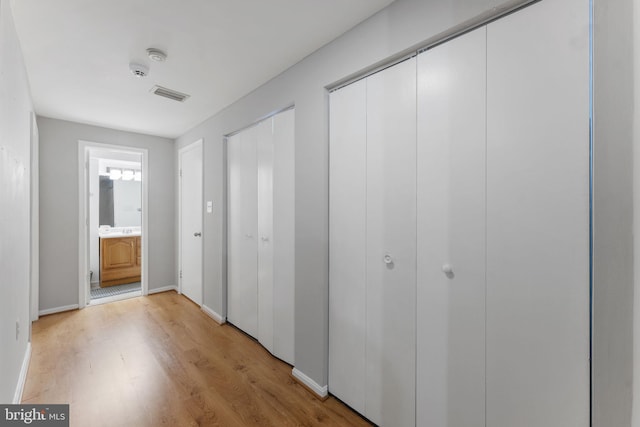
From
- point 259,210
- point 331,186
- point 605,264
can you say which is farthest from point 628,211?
point 259,210

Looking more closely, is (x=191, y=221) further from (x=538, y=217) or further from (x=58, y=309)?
(x=538, y=217)

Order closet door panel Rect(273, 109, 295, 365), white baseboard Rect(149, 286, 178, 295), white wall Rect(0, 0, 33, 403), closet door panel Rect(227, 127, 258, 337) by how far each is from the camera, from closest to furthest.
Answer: white wall Rect(0, 0, 33, 403)
closet door panel Rect(273, 109, 295, 365)
closet door panel Rect(227, 127, 258, 337)
white baseboard Rect(149, 286, 178, 295)

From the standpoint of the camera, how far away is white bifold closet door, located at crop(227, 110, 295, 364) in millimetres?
2270

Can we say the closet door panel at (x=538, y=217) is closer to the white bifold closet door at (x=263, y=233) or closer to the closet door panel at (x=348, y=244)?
the closet door panel at (x=348, y=244)

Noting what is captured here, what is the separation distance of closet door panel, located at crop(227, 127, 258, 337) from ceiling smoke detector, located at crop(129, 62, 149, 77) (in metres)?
0.95

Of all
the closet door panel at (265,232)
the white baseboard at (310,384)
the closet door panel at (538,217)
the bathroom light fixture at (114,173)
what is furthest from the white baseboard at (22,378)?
the bathroom light fixture at (114,173)

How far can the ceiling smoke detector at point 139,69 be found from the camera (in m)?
2.10

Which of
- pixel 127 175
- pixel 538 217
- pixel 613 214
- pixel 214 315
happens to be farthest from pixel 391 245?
pixel 127 175

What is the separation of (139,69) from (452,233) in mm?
2604

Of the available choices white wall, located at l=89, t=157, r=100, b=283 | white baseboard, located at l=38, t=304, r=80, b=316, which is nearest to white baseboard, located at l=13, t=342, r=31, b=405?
white baseboard, located at l=38, t=304, r=80, b=316

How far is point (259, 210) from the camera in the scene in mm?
2604

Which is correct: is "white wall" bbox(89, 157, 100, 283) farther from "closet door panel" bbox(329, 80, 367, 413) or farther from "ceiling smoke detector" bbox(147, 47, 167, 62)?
"closet door panel" bbox(329, 80, 367, 413)

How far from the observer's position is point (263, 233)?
256 cm

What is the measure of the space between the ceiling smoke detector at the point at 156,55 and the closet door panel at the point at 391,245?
1.56 metres
